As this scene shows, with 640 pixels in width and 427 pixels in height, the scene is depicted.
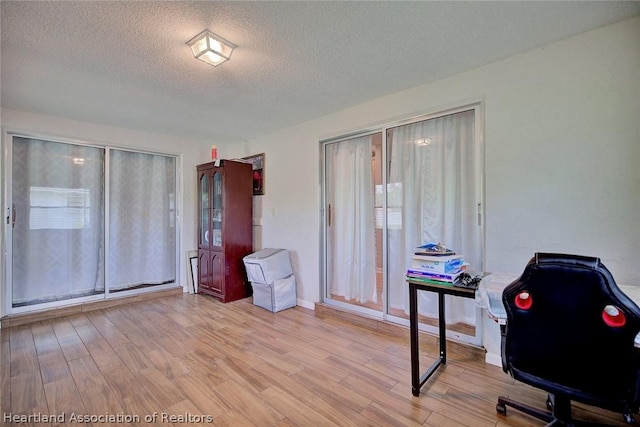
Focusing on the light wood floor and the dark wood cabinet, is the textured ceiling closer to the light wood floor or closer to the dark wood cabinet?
the dark wood cabinet

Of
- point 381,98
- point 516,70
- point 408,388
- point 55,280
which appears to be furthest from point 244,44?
point 55,280

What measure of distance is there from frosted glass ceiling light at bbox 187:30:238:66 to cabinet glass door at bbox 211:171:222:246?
2179 mm

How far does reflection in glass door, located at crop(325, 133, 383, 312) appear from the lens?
3121 millimetres

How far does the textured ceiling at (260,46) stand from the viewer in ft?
5.42

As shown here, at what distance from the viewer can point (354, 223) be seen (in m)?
3.29

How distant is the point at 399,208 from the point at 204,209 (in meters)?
2.93

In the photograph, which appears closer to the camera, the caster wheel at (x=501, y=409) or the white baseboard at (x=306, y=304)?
the caster wheel at (x=501, y=409)

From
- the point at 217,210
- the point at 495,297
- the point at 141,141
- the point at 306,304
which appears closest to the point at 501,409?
the point at 495,297

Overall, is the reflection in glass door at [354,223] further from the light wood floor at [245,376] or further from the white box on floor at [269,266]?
the white box on floor at [269,266]

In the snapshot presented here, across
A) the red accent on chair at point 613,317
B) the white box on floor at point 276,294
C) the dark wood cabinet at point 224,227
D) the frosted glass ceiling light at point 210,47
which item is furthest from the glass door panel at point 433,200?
the dark wood cabinet at point 224,227

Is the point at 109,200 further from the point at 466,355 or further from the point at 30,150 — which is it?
the point at 466,355

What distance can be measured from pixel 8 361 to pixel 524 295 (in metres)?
3.70

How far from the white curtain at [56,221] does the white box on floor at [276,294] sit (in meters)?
2.11

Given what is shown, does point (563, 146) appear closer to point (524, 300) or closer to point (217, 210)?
point (524, 300)
